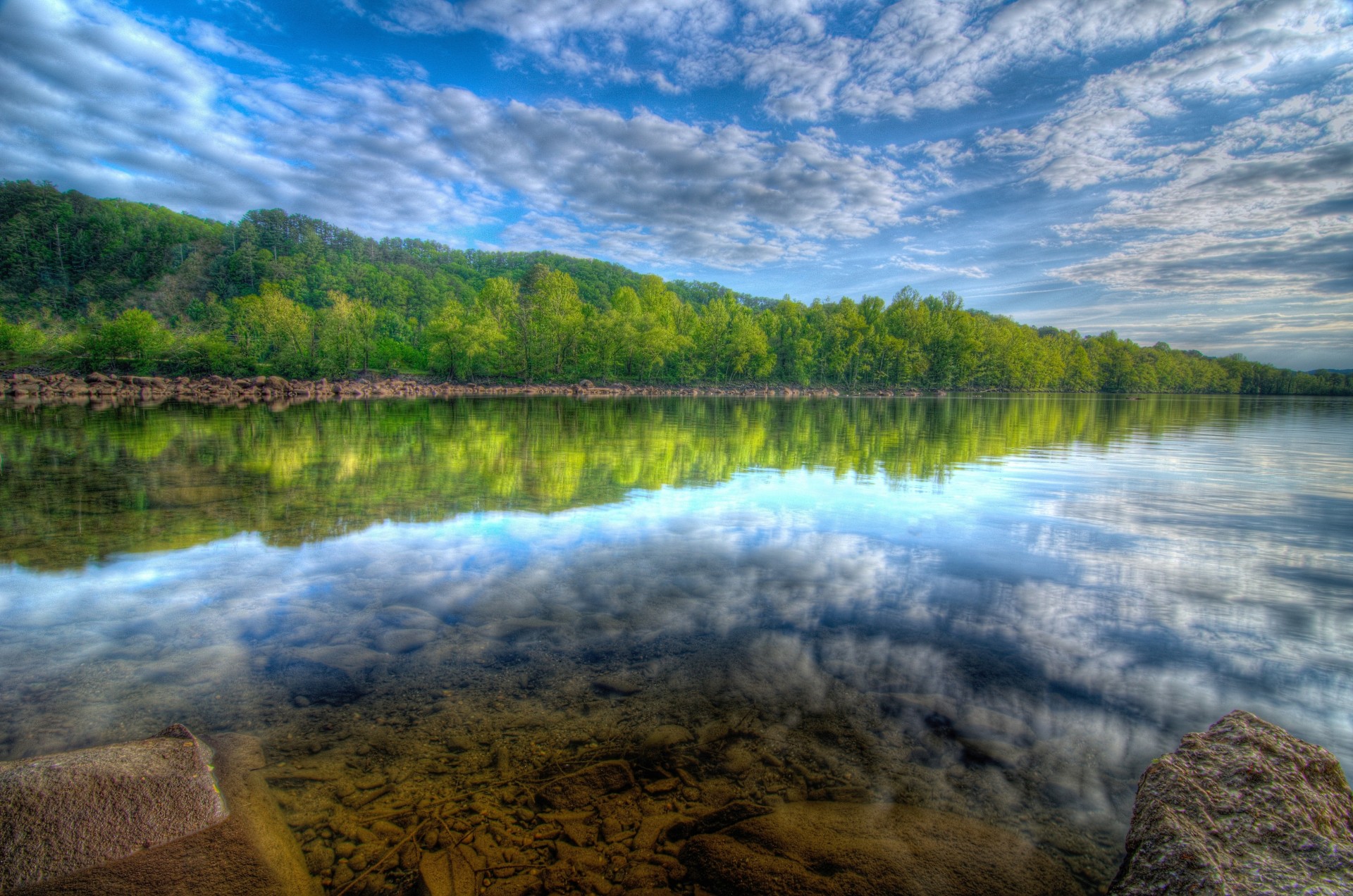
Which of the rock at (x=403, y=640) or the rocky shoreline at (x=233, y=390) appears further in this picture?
the rocky shoreline at (x=233, y=390)

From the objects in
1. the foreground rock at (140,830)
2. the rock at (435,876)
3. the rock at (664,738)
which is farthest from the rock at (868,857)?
the foreground rock at (140,830)

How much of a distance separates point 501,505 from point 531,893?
7915 millimetres

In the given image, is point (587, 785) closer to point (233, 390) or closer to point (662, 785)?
point (662, 785)

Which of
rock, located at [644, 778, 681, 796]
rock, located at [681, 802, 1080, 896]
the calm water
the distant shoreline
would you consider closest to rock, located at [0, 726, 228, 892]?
the calm water

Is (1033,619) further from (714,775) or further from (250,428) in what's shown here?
(250,428)

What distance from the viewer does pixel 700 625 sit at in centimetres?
563

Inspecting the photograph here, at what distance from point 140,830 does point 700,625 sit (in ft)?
13.2

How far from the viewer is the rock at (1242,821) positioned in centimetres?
229

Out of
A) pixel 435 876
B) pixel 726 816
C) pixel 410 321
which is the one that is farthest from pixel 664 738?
pixel 410 321

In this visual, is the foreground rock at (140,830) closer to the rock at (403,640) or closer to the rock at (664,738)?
the rock at (403,640)

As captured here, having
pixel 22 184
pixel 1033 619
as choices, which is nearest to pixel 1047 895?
pixel 1033 619

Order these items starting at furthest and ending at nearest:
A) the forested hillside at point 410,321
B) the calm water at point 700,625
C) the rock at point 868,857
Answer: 1. the forested hillside at point 410,321
2. the calm water at point 700,625
3. the rock at point 868,857

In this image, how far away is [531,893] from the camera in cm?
272

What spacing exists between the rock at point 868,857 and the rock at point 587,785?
60 cm
